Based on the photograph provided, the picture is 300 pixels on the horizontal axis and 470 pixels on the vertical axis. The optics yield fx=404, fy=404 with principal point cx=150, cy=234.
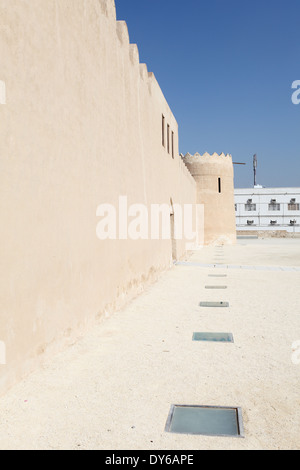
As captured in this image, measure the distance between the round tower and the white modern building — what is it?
24.5 meters

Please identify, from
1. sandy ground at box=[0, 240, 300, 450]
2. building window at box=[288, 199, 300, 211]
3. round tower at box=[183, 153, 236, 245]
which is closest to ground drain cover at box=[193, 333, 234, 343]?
sandy ground at box=[0, 240, 300, 450]

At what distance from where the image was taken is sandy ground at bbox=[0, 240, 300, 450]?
2730 millimetres

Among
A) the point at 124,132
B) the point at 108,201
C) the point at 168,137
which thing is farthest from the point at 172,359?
the point at 168,137

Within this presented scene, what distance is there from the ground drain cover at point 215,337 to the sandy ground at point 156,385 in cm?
10

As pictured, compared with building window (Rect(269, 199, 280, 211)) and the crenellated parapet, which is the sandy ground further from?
building window (Rect(269, 199, 280, 211))

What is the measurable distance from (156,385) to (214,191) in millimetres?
23677

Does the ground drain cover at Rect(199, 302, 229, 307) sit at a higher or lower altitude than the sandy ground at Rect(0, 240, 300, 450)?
higher

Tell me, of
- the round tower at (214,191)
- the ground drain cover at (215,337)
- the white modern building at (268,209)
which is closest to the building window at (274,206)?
the white modern building at (268,209)

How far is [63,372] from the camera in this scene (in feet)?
12.9

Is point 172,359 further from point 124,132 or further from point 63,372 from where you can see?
point 124,132

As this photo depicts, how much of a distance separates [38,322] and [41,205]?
119cm

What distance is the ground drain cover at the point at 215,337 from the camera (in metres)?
5.02

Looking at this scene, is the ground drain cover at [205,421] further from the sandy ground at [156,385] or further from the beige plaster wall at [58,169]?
the beige plaster wall at [58,169]

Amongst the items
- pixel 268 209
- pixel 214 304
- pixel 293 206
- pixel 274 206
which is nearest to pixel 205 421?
pixel 214 304
